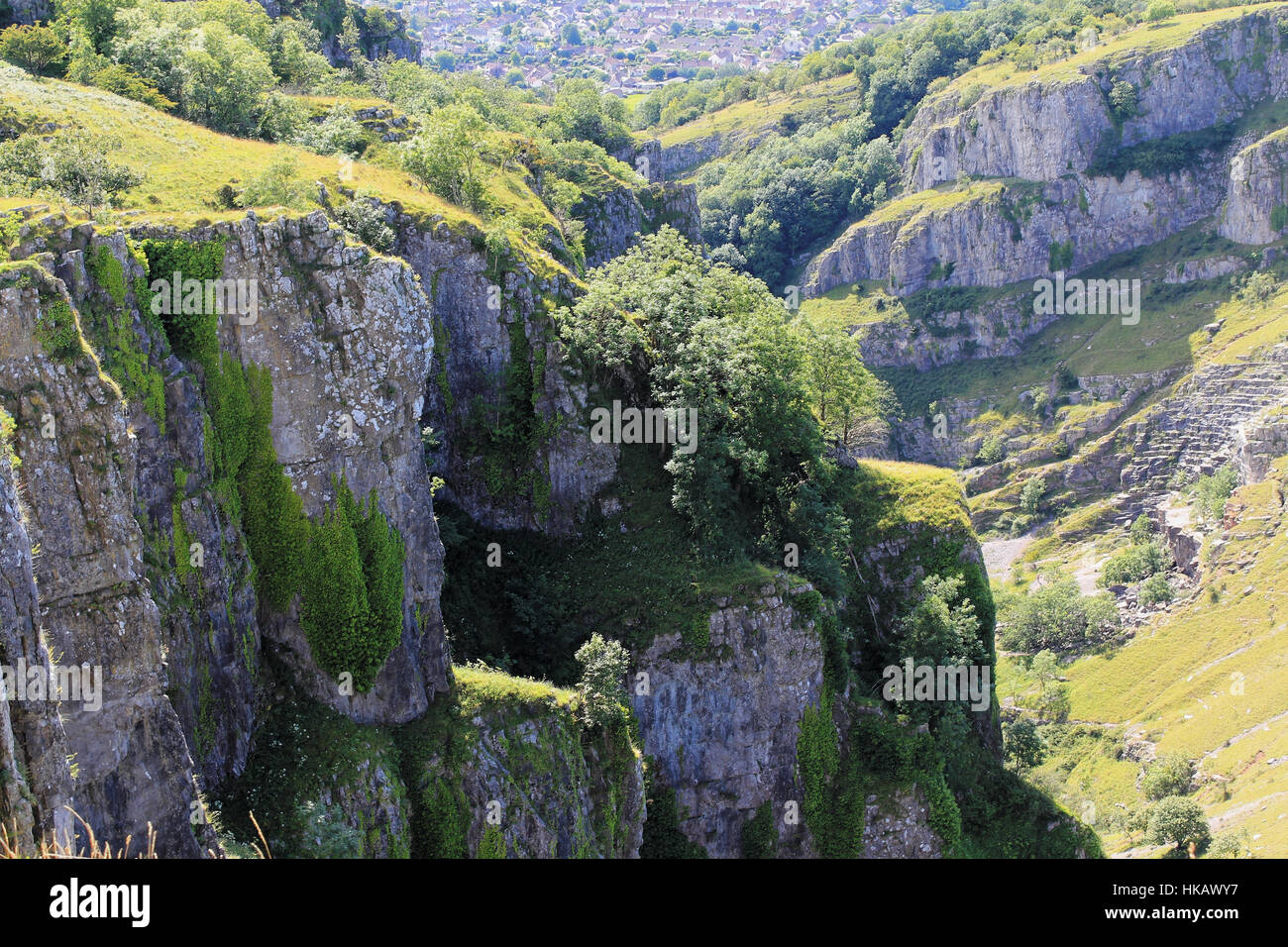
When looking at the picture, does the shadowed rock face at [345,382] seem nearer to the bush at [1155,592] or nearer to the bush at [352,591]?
the bush at [352,591]

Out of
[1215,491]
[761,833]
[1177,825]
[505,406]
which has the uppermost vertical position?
[505,406]

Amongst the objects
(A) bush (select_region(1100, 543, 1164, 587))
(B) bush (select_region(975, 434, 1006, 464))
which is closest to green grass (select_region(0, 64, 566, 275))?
(A) bush (select_region(1100, 543, 1164, 587))

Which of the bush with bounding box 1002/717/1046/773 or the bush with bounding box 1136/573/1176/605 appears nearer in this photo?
the bush with bounding box 1002/717/1046/773

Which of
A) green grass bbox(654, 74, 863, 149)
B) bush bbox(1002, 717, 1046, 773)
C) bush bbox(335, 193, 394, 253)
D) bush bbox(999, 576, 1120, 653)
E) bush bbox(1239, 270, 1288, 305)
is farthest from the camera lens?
green grass bbox(654, 74, 863, 149)

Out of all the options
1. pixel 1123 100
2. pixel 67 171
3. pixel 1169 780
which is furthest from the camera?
pixel 1123 100

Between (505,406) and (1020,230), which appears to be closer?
(505,406)

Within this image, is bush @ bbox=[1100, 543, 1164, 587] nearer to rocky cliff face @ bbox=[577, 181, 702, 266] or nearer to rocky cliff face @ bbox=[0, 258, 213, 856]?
rocky cliff face @ bbox=[577, 181, 702, 266]

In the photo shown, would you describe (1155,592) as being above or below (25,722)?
below

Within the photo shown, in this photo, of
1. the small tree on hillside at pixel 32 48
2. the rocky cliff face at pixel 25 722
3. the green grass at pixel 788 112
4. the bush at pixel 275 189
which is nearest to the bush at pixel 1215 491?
the green grass at pixel 788 112

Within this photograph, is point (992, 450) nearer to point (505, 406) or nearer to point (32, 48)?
point (505, 406)

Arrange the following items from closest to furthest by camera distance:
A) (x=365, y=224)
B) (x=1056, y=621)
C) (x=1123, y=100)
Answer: (x=365, y=224) → (x=1056, y=621) → (x=1123, y=100)

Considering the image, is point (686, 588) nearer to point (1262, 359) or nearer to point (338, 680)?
point (338, 680)

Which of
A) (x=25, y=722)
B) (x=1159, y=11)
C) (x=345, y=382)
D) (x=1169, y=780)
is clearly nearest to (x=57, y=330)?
(x=345, y=382)
